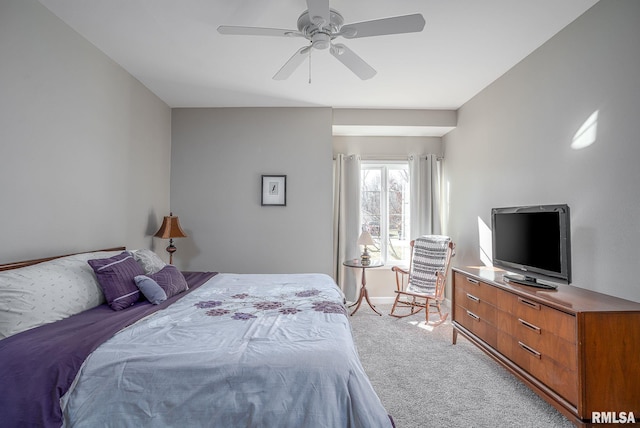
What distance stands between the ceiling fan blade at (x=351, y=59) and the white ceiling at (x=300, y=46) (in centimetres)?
32

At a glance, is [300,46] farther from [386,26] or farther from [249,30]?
[386,26]

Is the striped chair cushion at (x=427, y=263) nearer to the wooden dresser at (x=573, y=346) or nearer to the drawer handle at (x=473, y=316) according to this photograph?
the drawer handle at (x=473, y=316)

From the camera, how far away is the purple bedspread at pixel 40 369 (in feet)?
4.15

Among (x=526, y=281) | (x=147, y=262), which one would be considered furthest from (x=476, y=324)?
(x=147, y=262)

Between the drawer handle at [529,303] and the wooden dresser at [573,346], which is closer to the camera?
the wooden dresser at [573,346]

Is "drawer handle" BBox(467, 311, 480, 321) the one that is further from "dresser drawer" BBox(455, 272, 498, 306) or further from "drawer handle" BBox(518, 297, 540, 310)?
"drawer handle" BBox(518, 297, 540, 310)

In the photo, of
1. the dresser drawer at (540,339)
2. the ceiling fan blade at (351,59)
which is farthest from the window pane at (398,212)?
the ceiling fan blade at (351,59)

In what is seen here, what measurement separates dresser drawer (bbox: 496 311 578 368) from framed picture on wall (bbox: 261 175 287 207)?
9.00ft

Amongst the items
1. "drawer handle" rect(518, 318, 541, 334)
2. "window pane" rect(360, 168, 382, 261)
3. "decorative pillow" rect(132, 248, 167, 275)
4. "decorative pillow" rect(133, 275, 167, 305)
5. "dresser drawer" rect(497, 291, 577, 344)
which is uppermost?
"window pane" rect(360, 168, 382, 261)

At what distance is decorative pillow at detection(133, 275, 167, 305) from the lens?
7.16 ft

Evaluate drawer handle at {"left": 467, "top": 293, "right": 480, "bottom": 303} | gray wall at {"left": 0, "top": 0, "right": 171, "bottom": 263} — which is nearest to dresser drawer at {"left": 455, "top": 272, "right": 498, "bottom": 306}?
drawer handle at {"left": 467, "top": 293, "right": 480, "bottom": 303}

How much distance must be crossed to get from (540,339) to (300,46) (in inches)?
113

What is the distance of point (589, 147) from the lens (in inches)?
90.4

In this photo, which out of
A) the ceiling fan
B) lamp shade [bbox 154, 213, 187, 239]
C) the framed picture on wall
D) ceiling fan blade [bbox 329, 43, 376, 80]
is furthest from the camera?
the framed picture on wall
